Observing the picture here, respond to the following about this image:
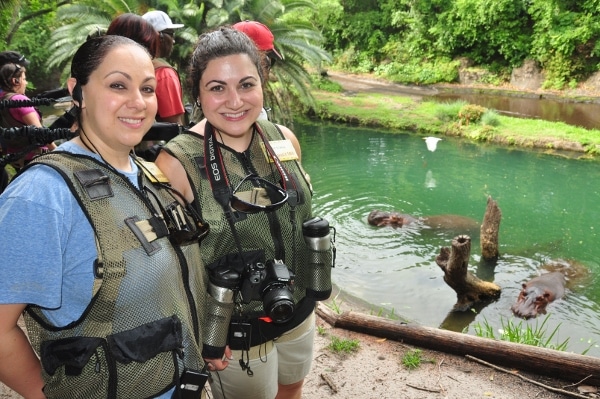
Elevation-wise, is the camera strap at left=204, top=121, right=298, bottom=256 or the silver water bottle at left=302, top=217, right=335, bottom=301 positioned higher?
the camera strap at left=204, top=121, right=298, bottom=256

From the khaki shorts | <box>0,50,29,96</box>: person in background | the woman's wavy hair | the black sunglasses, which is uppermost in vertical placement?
the woman's wavy hair

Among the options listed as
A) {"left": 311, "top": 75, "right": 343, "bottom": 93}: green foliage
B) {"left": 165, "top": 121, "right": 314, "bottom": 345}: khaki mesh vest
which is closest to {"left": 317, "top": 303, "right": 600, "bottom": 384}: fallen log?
{"left": 165, "top": 121, "right": 314, "bottom": 345}: khaki mesh vest

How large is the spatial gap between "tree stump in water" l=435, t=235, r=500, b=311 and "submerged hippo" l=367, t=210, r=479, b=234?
94.4 inches

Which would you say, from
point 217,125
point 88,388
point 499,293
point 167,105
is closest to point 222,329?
point 88,388

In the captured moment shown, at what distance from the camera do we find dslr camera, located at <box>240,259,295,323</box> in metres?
1.90

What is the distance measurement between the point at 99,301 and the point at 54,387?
32 cm

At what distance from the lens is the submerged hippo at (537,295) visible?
238 inches

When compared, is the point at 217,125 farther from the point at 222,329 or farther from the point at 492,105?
the point at 492,105

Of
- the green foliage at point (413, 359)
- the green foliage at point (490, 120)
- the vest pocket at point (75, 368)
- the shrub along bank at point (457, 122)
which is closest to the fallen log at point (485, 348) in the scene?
the green foliage at point (413, 359)

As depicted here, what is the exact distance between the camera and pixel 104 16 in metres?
12.0

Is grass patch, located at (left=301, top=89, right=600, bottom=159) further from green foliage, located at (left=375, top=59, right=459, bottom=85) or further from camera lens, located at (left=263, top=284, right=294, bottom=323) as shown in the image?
camera lens, located at (left=263, top=284, right=294, bottom=323)

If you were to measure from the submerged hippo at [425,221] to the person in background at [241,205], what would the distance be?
675 cm

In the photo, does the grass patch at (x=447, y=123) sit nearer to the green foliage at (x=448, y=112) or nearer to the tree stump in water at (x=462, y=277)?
the green foliage at (x=448, y=112)

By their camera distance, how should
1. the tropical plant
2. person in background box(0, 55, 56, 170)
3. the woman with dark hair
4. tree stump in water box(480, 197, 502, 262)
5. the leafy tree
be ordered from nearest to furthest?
the woman with dark hair
person in background box(0, 55, 56, 170)
tree stump in water box(480, 197, 502, 262)
the tropical plant
the leafy tree
